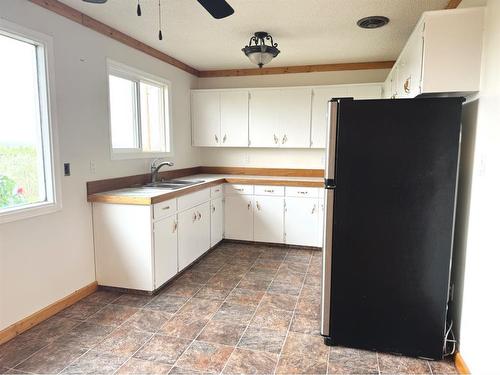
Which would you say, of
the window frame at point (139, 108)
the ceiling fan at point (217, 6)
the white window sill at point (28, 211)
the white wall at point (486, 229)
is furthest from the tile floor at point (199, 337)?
the ceiling fan at point (217, 6)

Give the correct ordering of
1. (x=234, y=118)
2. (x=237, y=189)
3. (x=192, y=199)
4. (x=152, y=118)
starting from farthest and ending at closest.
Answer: (x=234, y=118) → (x=237, y=189) → (x=152, y=118) → (x=192, y=199)

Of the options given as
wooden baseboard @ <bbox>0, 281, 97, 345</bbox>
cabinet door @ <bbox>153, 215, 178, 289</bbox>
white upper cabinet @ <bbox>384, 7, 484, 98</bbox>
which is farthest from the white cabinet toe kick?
white upper cabinet @ <bbox>384, 7, 484, 98</bbox>

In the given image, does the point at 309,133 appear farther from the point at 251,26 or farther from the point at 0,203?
the point at 0,203

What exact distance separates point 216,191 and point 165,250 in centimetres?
134

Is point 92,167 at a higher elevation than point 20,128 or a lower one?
lower

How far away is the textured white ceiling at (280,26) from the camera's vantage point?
2.62 metres

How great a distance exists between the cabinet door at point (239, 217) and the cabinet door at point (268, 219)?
0.08 metres

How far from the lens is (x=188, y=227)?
3598 mm

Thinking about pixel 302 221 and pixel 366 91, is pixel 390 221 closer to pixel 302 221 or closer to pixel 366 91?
pixel 302 221

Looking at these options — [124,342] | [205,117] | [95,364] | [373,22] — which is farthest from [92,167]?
[373,22]

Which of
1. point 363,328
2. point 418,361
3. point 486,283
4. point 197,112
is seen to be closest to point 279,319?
point 363,328

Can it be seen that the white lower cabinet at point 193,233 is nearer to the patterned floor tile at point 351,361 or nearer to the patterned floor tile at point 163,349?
the patterned floor tile at point 163,349

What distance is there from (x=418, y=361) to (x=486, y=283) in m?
0.73

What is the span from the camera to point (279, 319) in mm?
2645
